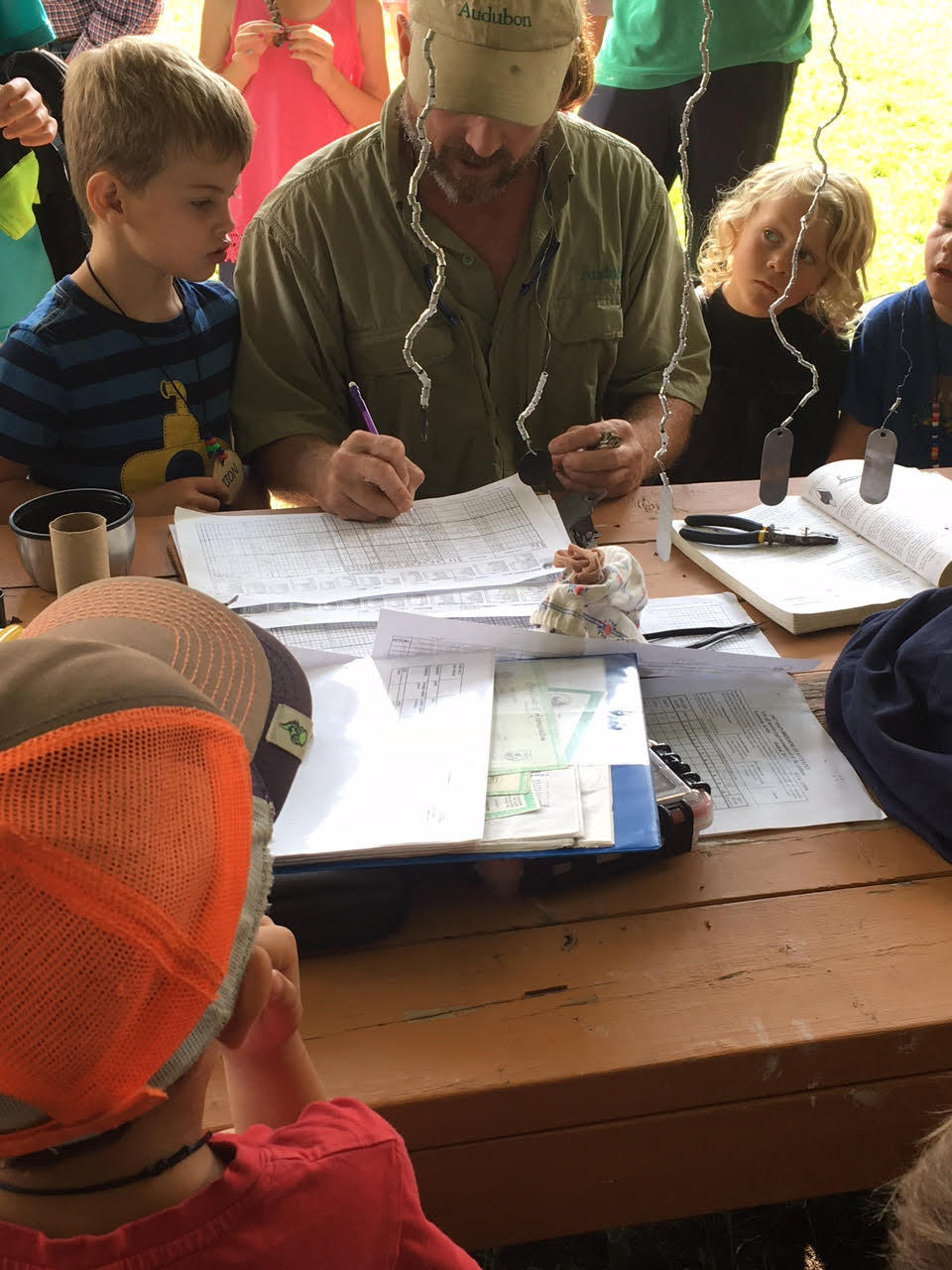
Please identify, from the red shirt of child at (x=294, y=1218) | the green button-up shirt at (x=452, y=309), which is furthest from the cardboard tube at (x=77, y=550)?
the red shirt of child at (x=294, y=1218)

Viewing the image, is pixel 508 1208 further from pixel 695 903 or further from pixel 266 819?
pixel 266 819

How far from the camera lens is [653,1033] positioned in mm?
799

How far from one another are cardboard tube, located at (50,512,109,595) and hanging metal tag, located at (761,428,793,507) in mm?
731

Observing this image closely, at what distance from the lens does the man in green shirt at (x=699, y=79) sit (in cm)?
251

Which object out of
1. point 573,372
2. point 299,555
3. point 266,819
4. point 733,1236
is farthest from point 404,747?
point 573,372

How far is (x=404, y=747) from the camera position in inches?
38.9

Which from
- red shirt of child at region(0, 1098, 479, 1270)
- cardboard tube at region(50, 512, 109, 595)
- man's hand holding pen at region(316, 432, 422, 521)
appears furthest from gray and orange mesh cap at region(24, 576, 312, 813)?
man's hand holding pen at region(316, 432, 422, 521)

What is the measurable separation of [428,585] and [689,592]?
32 cm

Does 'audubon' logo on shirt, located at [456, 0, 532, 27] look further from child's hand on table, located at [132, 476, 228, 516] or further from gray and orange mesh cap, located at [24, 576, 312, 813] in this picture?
gray and orange mesh cap, located at [24, 576, 312, 813]

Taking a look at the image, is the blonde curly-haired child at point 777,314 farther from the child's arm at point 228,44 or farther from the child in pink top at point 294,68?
the child's arm at point 228,44

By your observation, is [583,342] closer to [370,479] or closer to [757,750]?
[370,479]

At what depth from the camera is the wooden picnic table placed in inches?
30.9

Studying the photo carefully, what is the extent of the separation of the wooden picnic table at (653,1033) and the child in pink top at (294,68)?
2024mm

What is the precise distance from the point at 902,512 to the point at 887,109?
167 inches
